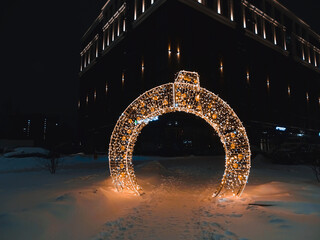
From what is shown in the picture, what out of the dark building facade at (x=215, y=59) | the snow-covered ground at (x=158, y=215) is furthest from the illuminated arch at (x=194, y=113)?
the dark building facade at (x=215, y=59)

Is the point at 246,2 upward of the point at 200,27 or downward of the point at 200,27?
upward

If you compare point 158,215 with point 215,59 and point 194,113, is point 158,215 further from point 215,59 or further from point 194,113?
point 215,59

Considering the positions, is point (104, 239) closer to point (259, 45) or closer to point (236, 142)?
point (236, 142)

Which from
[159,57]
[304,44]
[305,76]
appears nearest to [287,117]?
[305,76]

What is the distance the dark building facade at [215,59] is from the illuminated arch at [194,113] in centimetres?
1499

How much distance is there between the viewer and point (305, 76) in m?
36.5

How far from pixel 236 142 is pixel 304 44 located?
129 ft

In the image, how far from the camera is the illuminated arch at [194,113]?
20.5ft

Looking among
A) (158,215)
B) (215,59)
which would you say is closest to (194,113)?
(158,215)

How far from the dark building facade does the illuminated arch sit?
14991 mm

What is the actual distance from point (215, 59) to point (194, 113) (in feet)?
66.9

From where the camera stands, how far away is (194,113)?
21.7 ft

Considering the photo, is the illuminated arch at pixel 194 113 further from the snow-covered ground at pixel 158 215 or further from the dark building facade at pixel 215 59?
the dark building facade at pixel 215 59

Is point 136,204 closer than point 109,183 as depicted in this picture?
Yes
